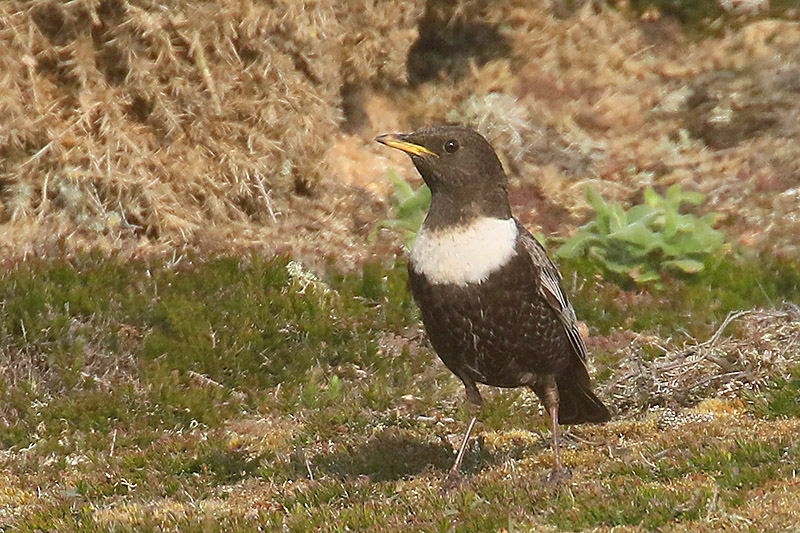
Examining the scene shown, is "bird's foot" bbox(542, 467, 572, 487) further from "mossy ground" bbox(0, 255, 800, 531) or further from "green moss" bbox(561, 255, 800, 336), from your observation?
"green moss" bbox(561, 255, 800, 336)

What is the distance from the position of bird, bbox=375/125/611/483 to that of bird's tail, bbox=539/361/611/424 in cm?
44

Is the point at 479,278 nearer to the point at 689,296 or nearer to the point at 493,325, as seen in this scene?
the point at 493,325

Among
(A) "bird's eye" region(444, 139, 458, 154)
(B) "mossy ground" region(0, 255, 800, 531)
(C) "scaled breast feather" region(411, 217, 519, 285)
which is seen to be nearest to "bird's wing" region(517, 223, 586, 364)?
(C) "scaled breast feather" region(411, 217, 519, 285)

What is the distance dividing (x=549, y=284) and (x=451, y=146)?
0.95 metres

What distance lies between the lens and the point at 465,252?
6195 millimetres

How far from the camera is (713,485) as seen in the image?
224 inches

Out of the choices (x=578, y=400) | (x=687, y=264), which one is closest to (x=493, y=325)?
(x=578, y=400)

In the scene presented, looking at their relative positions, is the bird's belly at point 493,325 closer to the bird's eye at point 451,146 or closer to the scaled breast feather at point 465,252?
the scaled breast feather at point 465,252

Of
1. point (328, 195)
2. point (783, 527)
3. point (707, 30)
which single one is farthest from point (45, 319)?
point (707, 30)

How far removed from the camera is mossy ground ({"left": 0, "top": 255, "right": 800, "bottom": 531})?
582cm

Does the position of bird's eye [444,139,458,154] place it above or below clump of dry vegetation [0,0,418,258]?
above

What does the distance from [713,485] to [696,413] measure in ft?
7.77

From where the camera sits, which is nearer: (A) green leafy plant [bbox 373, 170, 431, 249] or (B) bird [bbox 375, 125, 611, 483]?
(B) bird [bbox 375, 125, 611, 483]

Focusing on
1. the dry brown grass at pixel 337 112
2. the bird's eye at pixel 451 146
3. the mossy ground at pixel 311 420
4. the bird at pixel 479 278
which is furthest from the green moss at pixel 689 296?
the bird's eye at pixel 451 146
